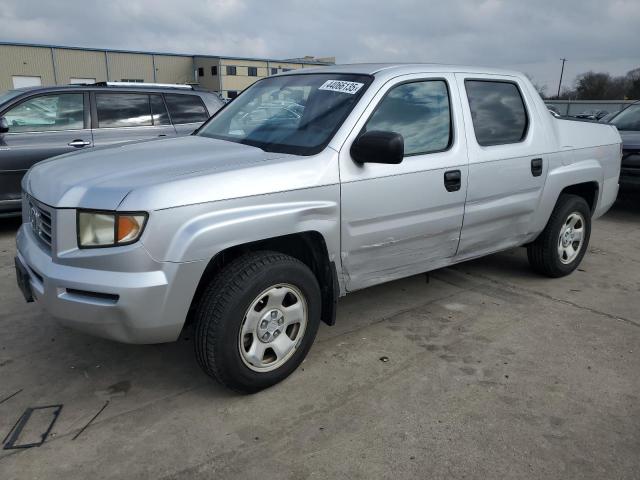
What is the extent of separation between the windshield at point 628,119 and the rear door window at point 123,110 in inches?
279

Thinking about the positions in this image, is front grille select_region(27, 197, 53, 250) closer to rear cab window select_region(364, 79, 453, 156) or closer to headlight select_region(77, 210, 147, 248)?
headlight select_region(77, 210, 147, 248)

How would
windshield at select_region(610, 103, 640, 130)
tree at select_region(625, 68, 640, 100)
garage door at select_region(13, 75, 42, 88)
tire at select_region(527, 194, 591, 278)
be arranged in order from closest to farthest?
tire at select_region(527, 194, 591, 278), windshield at select_region(610, 103, 640, 130), garage door at select_region(13, 75, 42, 88), tree at select_region(625, 68, 640, 100)

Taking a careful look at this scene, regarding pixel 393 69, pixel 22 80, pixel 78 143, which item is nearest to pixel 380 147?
pixel 393 69

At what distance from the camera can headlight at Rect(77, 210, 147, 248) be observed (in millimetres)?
2355

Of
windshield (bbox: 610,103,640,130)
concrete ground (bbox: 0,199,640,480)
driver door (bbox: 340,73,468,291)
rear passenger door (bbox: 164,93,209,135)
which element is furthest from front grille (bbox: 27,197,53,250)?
windshield (bbox: 610,103,640,130)

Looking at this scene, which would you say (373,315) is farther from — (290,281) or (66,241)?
(66,241)

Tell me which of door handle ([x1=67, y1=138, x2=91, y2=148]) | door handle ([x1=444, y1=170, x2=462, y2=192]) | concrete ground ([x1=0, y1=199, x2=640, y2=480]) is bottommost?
concrete ground ([x1=0, y1=199, x2=640, y2=480])

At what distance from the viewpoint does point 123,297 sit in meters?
2.37

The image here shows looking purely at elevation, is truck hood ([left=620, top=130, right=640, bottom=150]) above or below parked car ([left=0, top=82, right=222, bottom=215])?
below

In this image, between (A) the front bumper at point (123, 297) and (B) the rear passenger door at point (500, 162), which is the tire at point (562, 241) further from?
(A) the front bumper at point (123, 297)

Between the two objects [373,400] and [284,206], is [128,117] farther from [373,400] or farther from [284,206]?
[373,400]

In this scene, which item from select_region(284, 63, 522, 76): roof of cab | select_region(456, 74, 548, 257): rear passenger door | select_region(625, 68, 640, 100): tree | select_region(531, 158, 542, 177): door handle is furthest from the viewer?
select_region(625, 68, 640, 100): tree

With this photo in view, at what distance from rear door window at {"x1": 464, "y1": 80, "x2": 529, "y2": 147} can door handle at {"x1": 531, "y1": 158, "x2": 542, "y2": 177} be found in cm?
21

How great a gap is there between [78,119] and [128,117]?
0.58m
